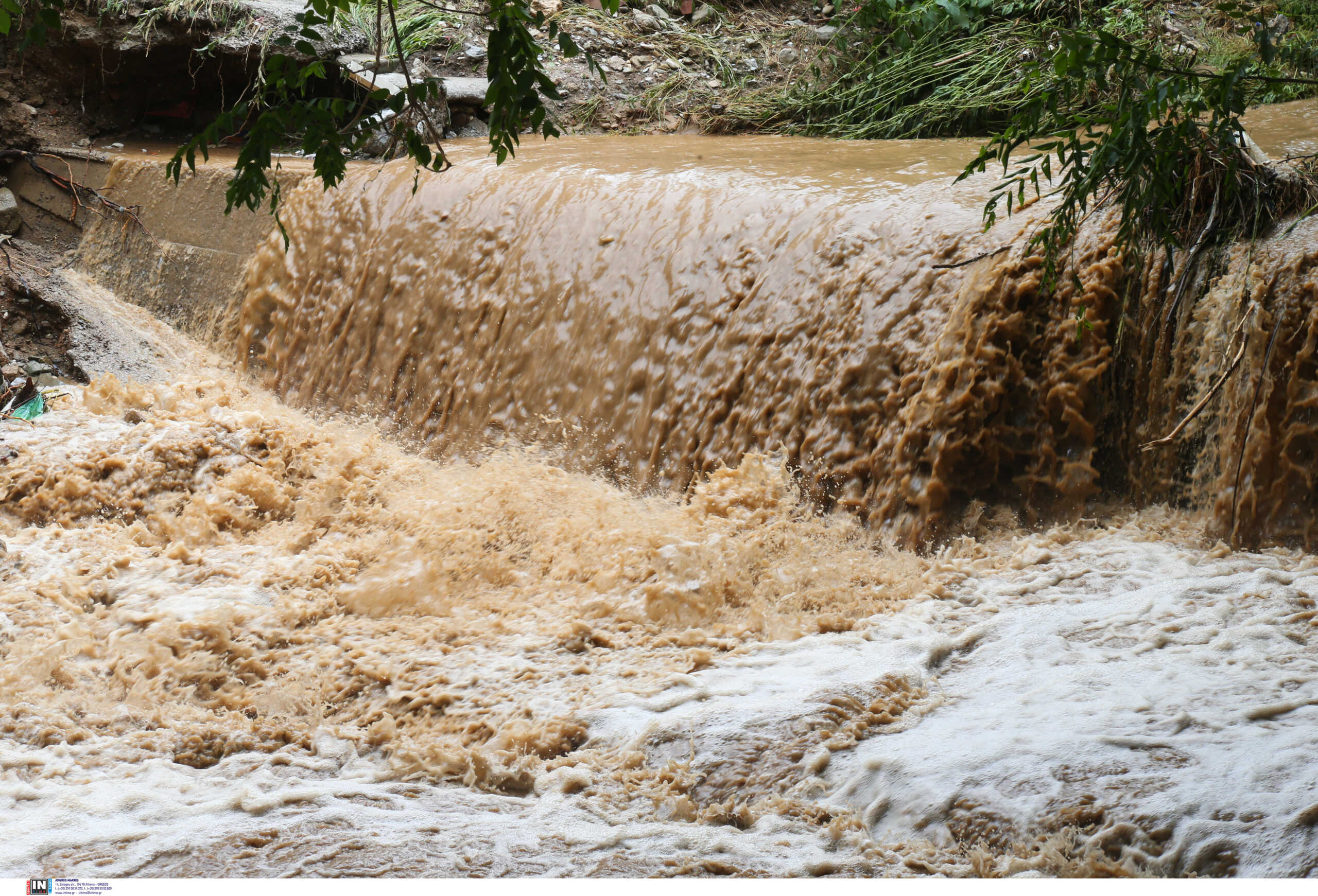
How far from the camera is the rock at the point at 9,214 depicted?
592cm

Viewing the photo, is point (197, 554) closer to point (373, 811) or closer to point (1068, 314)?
point (373, 811)

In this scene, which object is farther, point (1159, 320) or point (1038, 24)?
point (1038, 24)

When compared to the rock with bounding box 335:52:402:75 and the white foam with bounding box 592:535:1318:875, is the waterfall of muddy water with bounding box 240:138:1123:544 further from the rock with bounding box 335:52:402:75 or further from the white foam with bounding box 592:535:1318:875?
the rock with bounding box 335:52:402:75

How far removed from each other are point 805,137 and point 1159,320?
3294 millimetres

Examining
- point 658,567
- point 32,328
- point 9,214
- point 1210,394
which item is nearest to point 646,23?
point 9,214

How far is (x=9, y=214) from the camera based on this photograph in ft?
19.5

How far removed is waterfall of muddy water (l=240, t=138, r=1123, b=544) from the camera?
3.16 meters

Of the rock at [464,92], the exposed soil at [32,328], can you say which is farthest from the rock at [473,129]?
the exposed soil at [32,328]

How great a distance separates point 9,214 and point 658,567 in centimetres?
491

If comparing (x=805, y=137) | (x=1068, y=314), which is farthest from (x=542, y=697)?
(x=805, y=137)

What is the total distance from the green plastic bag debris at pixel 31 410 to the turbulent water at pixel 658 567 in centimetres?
19

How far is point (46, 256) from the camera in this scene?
5996mm

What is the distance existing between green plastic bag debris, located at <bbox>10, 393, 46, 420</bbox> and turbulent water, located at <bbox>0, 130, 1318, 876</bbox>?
186 mm

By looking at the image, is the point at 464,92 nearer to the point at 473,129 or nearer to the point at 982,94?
the point at 473,129
